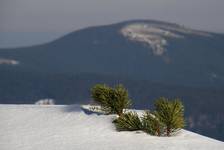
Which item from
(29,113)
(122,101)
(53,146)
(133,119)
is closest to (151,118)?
(133,119)

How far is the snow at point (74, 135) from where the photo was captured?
15511 millimetres

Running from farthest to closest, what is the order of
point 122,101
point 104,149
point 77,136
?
point 122,101, point 77,136, point 104,149

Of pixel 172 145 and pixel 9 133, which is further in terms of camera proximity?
pixel 9 133

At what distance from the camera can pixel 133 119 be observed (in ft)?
57.8

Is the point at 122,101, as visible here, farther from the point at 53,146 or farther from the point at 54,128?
the point at 53,146

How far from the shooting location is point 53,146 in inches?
619

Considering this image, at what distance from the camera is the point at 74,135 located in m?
17.0

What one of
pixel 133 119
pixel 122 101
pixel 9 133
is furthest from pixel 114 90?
pixel 9 133

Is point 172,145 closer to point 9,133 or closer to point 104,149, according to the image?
point 104,149

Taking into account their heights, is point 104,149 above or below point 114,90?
below

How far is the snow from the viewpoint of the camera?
50.9 ft

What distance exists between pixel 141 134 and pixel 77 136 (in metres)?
1.84

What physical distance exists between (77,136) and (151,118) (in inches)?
92.0

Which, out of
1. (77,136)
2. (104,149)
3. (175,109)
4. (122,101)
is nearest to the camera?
(104,149)
